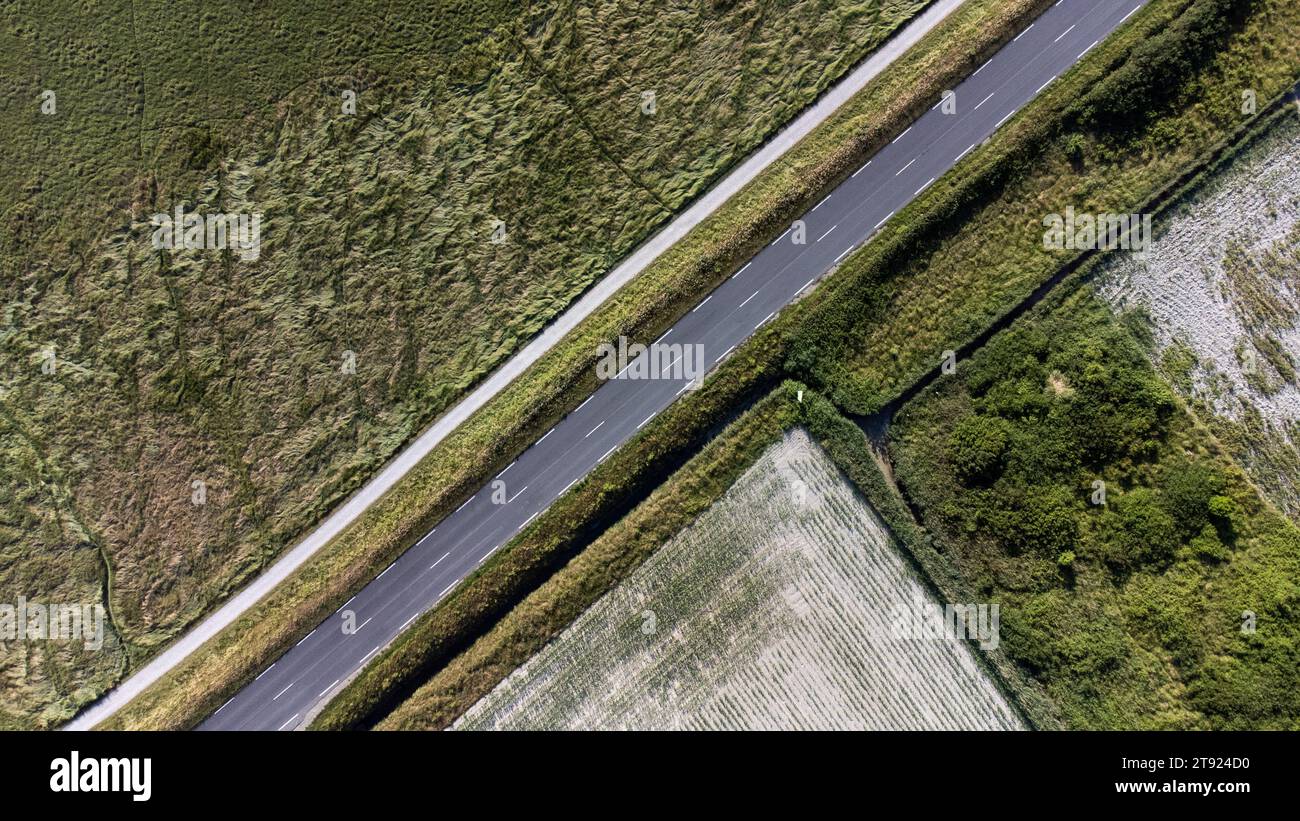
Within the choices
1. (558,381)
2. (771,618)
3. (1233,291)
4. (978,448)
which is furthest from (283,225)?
(1233,291)

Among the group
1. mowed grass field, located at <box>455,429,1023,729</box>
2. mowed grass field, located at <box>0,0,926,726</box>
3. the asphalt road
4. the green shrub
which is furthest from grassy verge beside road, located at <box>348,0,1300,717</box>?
mowed grass field, located at <box>0,0,926,726</box>

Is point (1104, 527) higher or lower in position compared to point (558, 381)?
lower

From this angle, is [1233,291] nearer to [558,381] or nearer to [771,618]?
[771,618]

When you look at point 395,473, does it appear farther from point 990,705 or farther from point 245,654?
A: point 990,705

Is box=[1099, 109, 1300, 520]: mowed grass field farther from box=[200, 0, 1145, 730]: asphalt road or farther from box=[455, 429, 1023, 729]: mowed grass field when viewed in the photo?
box=[455, 429, 1023, 729]: mowed grass field

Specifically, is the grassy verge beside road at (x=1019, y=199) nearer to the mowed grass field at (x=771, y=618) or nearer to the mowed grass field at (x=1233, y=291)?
the mowed grass field at (x=1233, y=291)
